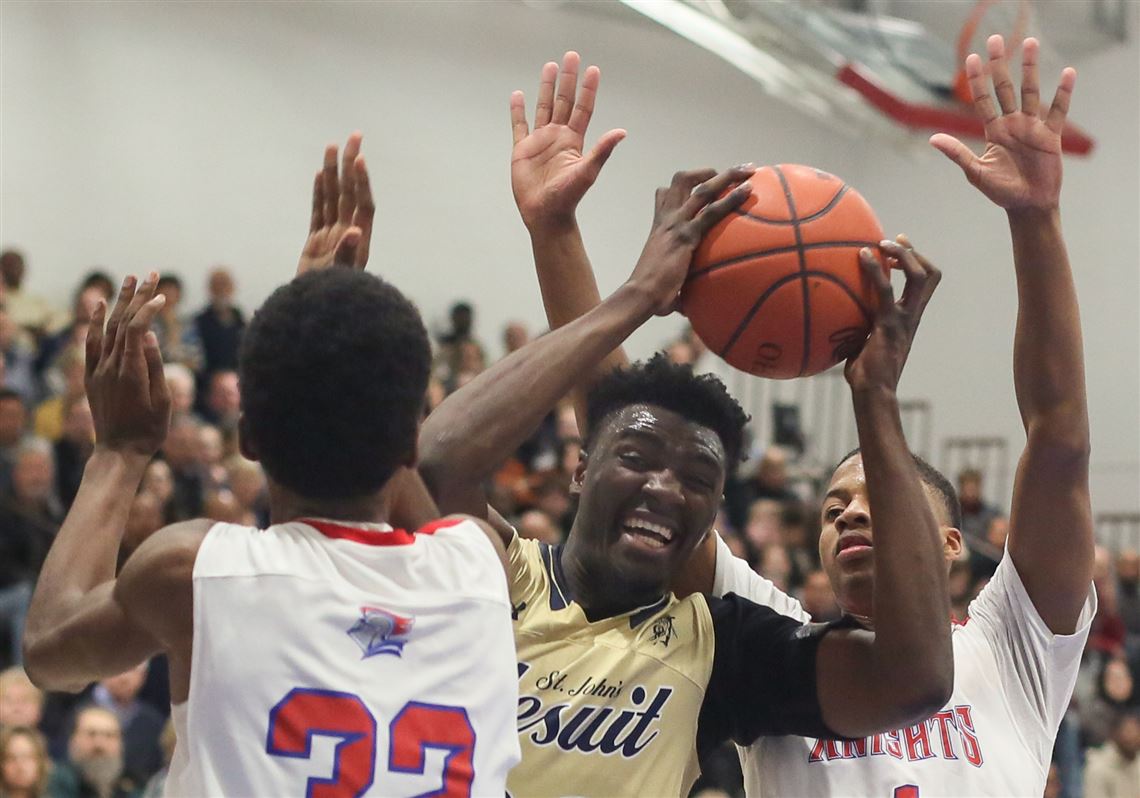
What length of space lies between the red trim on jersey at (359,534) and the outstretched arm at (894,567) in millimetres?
911

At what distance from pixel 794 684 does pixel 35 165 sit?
11162mm

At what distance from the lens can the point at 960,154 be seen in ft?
10.8

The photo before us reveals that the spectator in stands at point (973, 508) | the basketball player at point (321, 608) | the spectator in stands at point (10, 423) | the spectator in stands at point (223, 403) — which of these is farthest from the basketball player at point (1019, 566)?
the spectator in stands at point (973, 508)

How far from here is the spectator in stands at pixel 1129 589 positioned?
1209 centimetres

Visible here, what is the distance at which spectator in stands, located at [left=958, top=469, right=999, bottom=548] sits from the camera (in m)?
13.5

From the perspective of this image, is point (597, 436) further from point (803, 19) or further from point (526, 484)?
point (803, 19)

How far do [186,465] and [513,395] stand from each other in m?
7.19

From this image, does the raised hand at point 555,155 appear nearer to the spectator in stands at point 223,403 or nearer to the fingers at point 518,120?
the fingers at point 518,120

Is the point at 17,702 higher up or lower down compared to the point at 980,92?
lower down

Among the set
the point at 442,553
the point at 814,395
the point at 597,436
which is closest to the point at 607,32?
the point at 814,395

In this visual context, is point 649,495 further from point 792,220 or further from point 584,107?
Result: point 584,107

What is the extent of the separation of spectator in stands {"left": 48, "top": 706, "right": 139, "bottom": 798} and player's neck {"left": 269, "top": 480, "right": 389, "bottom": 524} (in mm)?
5375

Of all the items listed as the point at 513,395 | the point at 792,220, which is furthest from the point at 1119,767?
the point at 513,395

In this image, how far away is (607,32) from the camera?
15844 millimetres
